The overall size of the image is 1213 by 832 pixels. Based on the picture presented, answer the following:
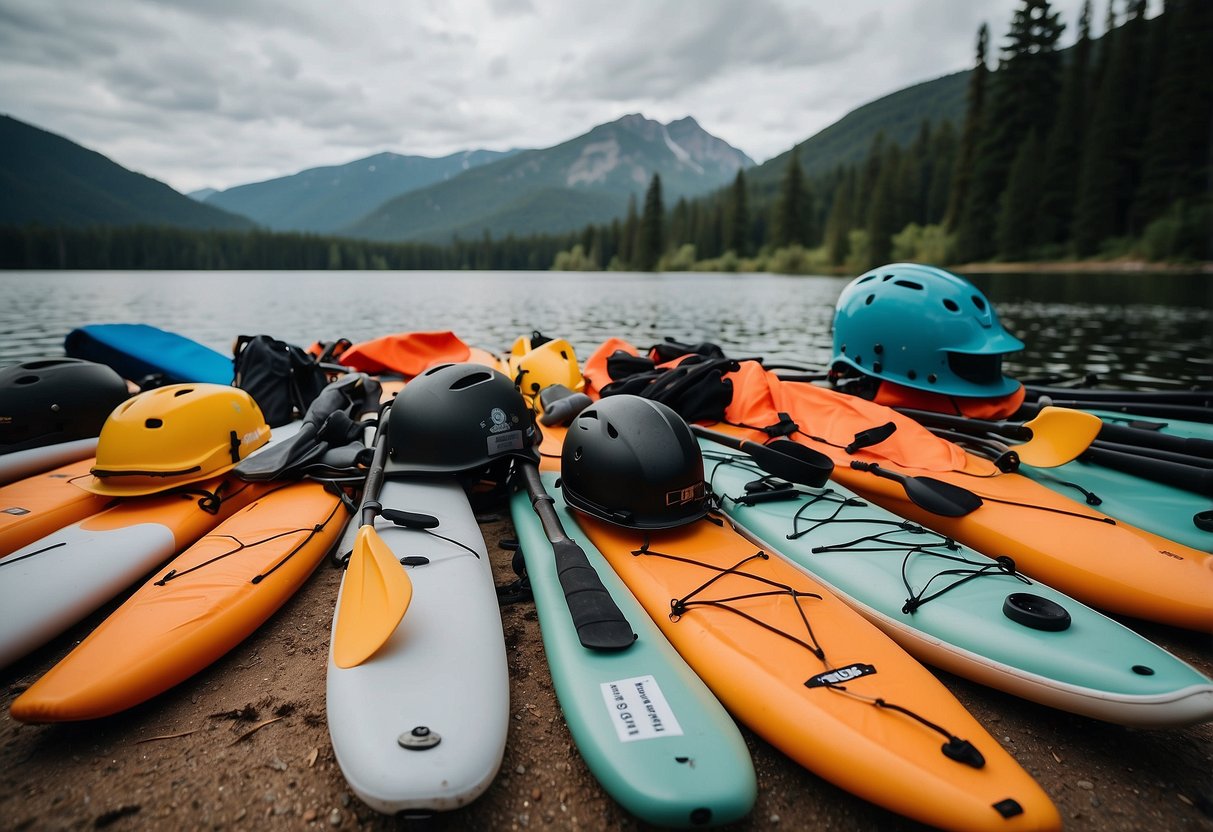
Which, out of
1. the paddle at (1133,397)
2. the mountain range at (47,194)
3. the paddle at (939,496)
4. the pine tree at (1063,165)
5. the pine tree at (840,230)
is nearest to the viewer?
the paddle at (939,496)

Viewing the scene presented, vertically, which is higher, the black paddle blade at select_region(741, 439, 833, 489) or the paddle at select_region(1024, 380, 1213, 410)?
the paddle at select_region(1024, 380, 1213, 410)

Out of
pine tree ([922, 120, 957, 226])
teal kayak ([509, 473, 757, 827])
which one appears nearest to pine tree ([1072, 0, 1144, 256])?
pine tree ([922, 120, 957, 226])

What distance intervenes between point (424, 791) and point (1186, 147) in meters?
62.0

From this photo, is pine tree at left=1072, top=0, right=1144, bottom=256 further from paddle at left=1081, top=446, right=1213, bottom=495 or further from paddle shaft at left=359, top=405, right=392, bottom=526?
paddle shaft at left=359, top=405, right=392, bottom=526

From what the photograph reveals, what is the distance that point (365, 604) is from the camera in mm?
2457

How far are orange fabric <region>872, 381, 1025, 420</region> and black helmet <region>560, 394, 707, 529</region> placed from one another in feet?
11.0

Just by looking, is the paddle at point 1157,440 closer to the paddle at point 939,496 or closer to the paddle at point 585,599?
the paddle at point 939,496

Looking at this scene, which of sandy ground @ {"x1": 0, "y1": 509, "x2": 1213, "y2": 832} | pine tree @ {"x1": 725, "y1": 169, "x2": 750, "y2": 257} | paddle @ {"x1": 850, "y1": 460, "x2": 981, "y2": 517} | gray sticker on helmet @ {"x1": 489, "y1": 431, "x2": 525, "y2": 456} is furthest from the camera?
pine tree @ {"x1": 725, "y1": 169, "x2": 750, "y2": 257}

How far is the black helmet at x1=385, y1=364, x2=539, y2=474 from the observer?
3.96 metres

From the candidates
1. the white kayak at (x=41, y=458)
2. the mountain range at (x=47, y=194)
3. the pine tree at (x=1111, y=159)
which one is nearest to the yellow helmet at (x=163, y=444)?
the white kayak at (x=41, y=458)

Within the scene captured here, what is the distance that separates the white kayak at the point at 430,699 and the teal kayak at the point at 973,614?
71.4 inches

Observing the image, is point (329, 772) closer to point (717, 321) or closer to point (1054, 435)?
point (1054, 435)

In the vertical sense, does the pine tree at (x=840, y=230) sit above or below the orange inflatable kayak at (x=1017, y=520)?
above

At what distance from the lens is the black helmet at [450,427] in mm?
3955
